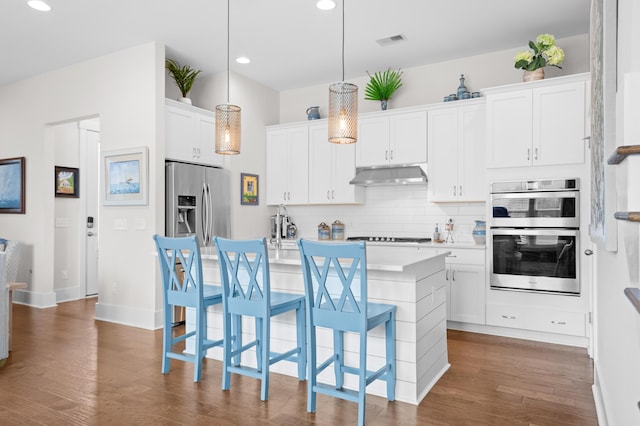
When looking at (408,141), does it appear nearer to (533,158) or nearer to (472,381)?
(533,158)

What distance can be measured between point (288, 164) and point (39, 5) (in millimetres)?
3183

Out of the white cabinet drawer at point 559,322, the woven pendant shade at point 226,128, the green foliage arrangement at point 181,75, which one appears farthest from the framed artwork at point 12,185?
the white cabinet drawer at point 559,322

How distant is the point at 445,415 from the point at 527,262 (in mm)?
2128

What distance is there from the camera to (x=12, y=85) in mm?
6227

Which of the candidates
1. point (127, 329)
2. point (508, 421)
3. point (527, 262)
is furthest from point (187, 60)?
point (508, 421)

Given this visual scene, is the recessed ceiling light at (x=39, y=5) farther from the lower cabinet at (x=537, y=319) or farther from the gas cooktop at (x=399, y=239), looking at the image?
the lower cabinet at (x=537, y=319)

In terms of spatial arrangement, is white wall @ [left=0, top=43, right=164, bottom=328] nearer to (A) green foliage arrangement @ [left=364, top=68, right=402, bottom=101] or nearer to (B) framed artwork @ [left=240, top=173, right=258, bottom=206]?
(B) framed artwork @ [left=240, top=173, right=258, bottom=206]

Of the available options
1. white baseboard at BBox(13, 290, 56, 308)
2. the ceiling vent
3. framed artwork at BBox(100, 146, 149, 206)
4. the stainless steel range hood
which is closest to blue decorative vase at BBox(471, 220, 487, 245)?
the stainless steel range hood

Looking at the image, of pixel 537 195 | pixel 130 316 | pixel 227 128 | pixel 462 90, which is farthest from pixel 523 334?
pixel 130 316

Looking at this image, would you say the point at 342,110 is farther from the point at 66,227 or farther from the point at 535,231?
the point at 66,227

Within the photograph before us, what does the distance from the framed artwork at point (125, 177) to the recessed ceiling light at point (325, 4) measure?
2312 millimetres

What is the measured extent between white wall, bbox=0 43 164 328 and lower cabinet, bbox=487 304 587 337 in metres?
3.46

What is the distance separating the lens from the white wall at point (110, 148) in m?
4.80

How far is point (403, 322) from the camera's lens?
2.90m
